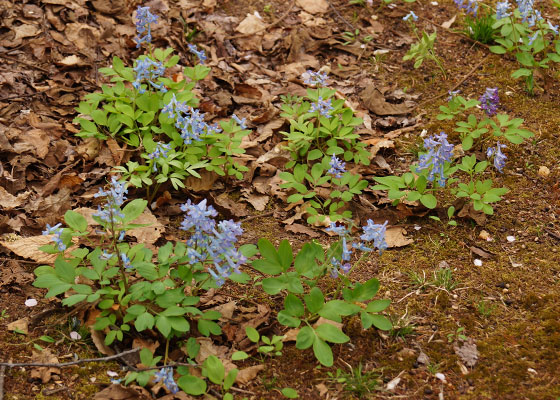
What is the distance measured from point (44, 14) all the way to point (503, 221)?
3.52 m

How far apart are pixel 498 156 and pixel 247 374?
6.38ft

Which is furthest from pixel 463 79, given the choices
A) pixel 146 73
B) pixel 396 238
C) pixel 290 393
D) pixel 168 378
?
pixel 168 378

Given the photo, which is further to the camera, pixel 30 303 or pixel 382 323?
pixel 30 303

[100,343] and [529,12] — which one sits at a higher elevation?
[529,12]

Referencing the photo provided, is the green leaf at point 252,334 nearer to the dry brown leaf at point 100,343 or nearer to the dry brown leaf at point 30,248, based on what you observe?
the dry brown leaf at point 100,343

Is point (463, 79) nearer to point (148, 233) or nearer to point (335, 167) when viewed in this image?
point (335, 167)

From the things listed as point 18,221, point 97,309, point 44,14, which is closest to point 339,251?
point 97,309

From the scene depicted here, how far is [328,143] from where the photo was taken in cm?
357

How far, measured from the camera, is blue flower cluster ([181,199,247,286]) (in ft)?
7.50

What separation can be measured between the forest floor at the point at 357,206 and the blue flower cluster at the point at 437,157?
0.90 ft

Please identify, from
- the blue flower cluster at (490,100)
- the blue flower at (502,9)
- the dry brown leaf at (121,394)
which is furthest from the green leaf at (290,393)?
the blue flower at (502,9)

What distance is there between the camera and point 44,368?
242 cm

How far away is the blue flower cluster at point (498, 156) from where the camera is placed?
11.1 feet

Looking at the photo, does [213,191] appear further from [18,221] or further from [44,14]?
[44,14]
